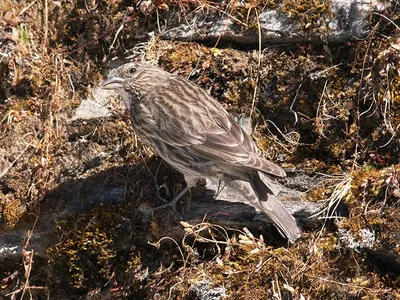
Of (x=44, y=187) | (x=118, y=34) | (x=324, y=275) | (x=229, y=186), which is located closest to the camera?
(x=324, y=275)

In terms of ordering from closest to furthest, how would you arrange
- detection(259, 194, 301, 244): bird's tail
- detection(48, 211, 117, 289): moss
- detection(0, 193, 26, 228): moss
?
detection(259, 194, 301, 244): bird's tail < detection(48, 211, 117, 289): moss < detection(0, 193, 26, 228): moss

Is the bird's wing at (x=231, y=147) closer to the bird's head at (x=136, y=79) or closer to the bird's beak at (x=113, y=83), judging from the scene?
the bird's head at (x=136, y=79)

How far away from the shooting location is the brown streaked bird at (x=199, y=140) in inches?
223

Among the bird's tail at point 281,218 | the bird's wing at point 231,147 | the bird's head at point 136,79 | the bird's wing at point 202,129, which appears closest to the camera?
the bird's tail at point 281,218

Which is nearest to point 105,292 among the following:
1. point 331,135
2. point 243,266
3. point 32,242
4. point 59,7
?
point 32,242

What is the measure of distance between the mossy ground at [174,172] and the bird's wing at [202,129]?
0.45 meters

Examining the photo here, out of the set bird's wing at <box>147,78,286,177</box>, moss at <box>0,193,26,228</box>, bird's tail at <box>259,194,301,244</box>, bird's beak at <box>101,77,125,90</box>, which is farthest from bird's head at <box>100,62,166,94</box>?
bird's tail at <box>259,194,301,244</box>

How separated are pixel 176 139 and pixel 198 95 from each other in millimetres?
496

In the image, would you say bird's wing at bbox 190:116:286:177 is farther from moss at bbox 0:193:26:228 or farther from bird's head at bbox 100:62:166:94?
moss at bbox 0:193:26:228

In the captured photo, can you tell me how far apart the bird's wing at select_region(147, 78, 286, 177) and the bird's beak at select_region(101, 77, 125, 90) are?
18.1 inches

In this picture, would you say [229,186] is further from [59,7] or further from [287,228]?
[59,7]

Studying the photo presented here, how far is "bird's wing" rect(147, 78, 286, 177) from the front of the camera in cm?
584

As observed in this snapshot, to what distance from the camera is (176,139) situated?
6039 mm

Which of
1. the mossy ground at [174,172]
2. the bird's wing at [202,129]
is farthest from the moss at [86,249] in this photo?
the bird's wing at [202,129]
